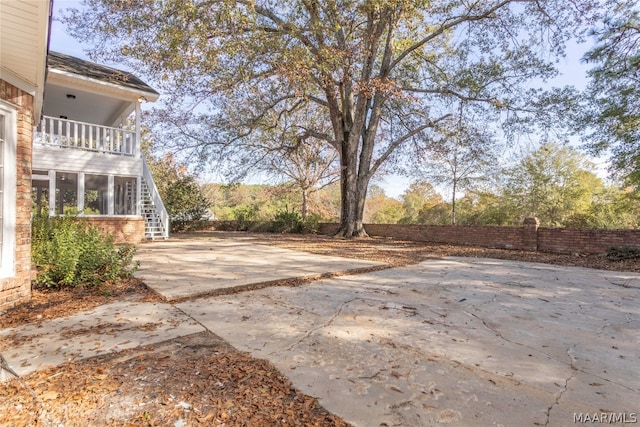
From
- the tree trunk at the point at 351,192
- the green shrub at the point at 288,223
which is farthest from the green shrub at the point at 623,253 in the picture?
the green shrub at the point at 288,223

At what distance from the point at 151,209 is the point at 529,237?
11.5 m

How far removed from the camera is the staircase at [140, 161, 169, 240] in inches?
410

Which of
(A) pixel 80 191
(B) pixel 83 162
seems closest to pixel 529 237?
(A) pixel 80 191

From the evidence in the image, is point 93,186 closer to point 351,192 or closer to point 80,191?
point 80,191

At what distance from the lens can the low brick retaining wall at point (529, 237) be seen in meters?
7.35

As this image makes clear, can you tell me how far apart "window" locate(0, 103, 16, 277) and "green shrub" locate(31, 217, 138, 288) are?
0.60 m

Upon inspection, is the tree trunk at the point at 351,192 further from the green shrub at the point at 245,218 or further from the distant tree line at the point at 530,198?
the green shrub at the point at 245,218

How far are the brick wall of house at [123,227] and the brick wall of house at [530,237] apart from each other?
30.2 ft

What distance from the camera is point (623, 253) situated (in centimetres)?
667

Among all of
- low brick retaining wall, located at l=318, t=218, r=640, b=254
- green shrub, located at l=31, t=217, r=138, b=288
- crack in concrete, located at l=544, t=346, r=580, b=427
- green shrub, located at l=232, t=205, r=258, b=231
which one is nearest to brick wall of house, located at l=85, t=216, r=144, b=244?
green shrub, located at l=31, t=217, r=138, b=288

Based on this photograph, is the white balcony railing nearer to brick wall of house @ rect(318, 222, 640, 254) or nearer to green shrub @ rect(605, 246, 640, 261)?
brick wall of house @ rect(318, 222, 640, 254)

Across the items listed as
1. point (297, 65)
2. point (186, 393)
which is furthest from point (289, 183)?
point (186, 393)

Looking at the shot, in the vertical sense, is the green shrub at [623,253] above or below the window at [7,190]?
below

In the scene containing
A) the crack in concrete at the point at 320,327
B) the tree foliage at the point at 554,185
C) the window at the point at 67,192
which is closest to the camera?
the crack in concrete at the point at 320,327
